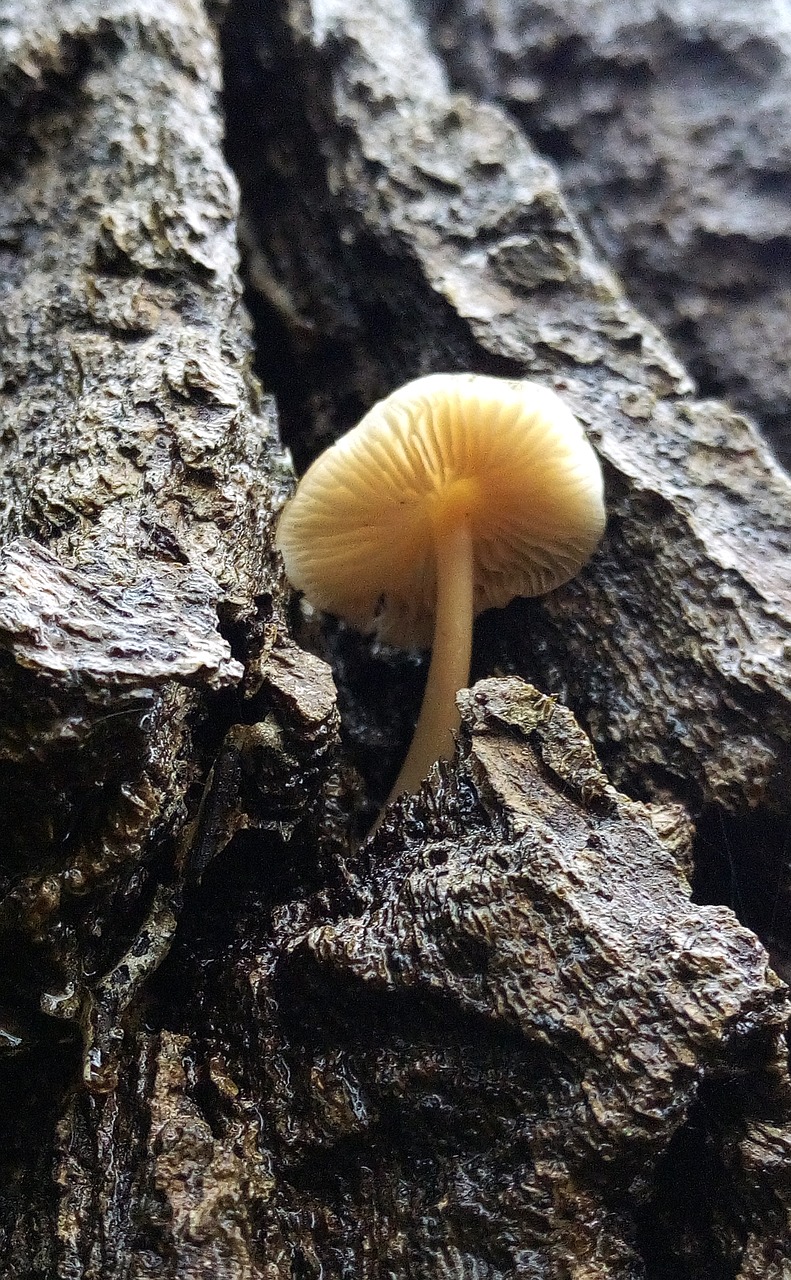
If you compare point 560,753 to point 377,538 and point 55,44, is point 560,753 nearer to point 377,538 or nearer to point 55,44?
point 377,538

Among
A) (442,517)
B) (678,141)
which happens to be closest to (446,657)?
(442,517)

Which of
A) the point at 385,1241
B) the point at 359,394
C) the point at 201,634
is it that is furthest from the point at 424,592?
the point at 385,1241

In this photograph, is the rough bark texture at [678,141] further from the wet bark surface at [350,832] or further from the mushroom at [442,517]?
the mushroom at [442,517]

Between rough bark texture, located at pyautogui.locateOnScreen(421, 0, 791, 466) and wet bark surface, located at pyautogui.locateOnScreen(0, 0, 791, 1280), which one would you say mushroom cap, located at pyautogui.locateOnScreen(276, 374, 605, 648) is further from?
rough bark texture, located at pyautogui.locateOnScreen(421, 0, 791, 466)

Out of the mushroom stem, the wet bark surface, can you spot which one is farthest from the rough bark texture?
the mushroom stem

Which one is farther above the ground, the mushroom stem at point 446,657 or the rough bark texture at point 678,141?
the rough bark texture at point 678,141

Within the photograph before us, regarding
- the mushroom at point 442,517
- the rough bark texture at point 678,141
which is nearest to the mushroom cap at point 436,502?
the mushroom at point 442,517
